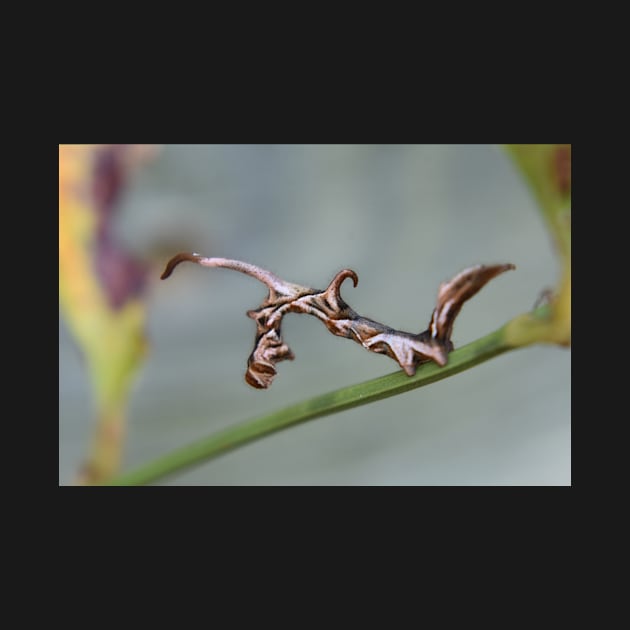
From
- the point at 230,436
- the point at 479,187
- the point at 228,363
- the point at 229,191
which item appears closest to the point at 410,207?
the point at 479,187

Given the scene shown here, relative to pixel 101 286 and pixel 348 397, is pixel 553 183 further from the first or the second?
pixel 101 286

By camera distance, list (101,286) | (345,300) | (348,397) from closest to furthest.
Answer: (348,397) < (101,286) < (345,300)

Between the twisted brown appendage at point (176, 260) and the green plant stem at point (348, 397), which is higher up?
the twisted brown appendage at point (176, 260)

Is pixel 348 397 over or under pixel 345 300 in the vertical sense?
under

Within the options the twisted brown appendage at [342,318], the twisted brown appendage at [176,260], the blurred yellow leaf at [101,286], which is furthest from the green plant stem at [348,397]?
the blurred yellow leaf at [101,286]

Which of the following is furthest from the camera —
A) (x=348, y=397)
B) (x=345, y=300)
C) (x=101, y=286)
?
(x=345, y=300)

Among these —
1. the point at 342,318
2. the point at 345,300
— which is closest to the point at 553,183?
the point at 342,318

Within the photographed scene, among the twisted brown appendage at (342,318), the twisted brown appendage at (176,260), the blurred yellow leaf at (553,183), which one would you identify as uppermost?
the blurred yellow leaf at (553,183)

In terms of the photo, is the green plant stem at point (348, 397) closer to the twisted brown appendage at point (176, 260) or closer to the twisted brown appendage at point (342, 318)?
the twisted brown appendage at point (342, 318)
